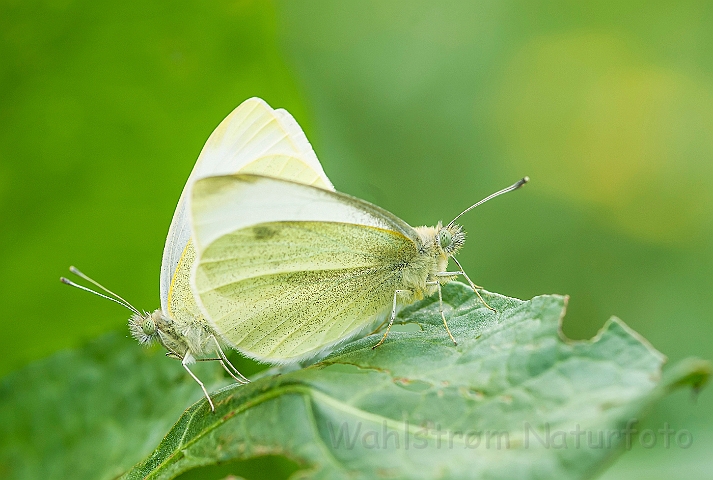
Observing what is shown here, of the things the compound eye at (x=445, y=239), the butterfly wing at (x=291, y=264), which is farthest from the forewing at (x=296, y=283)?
the compound eye at (x=445, y=239)

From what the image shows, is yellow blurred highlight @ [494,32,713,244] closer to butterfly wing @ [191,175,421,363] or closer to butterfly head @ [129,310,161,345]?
butterfly wing @ [191,175,421,363]

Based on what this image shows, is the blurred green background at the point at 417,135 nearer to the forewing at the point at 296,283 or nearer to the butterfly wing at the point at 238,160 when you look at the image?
the butterfly wing at the point at 238,160

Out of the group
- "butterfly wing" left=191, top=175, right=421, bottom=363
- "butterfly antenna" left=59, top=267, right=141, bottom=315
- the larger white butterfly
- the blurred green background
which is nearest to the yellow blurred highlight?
the blurred green background

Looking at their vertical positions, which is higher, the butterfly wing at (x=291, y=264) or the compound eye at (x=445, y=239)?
the compound eye at (x=445, y=239)

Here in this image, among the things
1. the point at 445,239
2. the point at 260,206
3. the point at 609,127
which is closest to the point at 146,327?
the point at 260,206

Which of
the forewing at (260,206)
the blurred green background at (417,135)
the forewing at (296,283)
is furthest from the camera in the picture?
the blurred green background at (417,135)

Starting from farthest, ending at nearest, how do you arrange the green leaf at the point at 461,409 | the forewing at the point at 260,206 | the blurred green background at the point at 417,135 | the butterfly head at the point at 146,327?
the butterfly head at the point at 146,327 < the blurred green background at the point at 417,135 < the forewing at the point at 260,206 < the green leaf at the point at 461,409

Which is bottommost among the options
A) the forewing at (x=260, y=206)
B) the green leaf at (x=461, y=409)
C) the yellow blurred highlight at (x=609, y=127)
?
the green leaf at (x=461, y=409)
